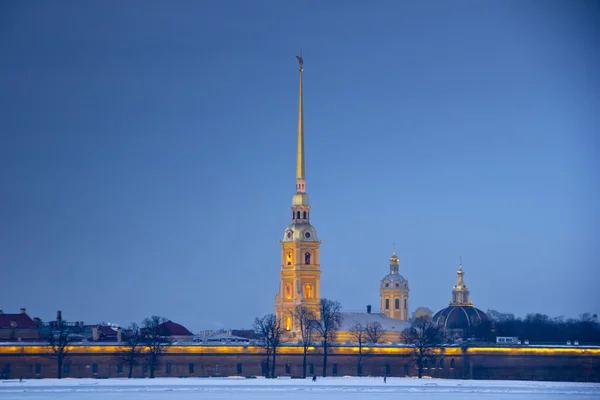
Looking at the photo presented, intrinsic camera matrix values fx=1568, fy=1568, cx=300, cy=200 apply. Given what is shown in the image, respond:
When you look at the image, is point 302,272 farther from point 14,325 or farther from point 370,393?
point 370,393

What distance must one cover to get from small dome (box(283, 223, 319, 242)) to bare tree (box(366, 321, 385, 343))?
11.6 meters

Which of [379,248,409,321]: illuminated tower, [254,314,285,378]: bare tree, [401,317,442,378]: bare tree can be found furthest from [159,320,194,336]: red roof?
[379,248,409,321]: illuminated tower

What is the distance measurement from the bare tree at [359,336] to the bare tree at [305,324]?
4.40 m

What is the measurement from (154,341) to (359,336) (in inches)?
822

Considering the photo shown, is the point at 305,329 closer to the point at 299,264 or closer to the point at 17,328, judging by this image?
the point at 299,264

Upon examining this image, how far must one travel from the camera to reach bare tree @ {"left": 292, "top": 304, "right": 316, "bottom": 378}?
144500 millimetres

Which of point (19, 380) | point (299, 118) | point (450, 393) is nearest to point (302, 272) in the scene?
point (299, 118)

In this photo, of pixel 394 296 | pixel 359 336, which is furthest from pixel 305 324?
pixel 394 296

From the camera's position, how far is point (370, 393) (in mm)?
104750

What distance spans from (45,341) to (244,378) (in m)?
19.6

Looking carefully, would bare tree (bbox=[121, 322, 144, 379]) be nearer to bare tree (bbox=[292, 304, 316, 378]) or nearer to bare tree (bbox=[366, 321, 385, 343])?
bare tree (bbox=[292, 304, 316, 378])

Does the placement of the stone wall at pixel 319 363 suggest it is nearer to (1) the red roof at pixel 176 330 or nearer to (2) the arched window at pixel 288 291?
(1) the red roof at pixel 176 330

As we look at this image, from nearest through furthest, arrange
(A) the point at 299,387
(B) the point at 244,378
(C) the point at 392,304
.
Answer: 1. (A) the point at 299,387
2. (B) the point at 244,378
3. (C) the point at 392,304

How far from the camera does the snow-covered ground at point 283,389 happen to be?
101 metres
